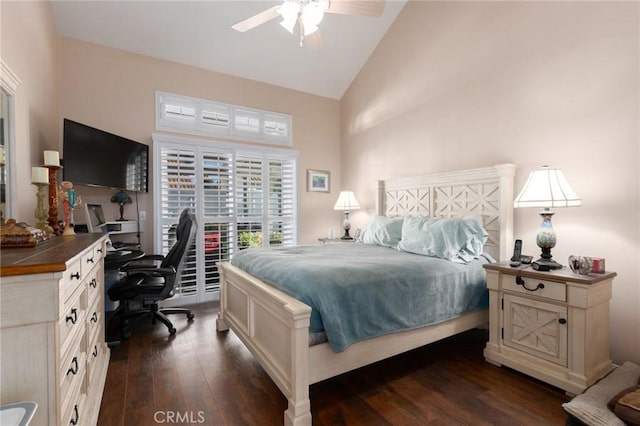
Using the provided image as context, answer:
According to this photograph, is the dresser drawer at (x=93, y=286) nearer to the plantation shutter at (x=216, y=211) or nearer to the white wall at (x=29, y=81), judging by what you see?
the white wall at (x=29, y=81)

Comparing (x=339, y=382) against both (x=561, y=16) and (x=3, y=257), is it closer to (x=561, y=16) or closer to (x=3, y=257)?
(x=3, y=257)

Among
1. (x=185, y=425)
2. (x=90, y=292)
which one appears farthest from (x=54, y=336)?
(x=185, y=425)

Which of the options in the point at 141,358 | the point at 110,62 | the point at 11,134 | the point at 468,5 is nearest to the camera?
the point at 11,134

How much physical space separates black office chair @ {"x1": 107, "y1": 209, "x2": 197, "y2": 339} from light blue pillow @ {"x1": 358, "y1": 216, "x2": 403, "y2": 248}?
6.28ft

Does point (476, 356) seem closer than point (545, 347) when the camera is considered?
No

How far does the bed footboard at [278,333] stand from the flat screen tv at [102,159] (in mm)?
1682

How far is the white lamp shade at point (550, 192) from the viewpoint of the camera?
2.08 metres

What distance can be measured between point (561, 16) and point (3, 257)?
3852mm

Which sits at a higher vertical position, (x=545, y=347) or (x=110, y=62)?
(x=110, y=62)

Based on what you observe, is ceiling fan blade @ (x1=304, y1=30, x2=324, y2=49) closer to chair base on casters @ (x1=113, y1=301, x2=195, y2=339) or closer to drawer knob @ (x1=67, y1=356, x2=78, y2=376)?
drawer knob @ (x1=67, y1=356, x2=78, y2=376)

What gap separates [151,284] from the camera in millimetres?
2867

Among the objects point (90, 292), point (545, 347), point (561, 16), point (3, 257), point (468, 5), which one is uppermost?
point (468, 5)

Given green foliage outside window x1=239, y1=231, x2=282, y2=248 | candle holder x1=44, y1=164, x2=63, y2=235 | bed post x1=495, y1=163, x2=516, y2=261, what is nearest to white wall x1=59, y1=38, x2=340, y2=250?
green foliage outside window x1=239, y1=231, x2=282, y2=248

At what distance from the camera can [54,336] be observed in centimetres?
108
